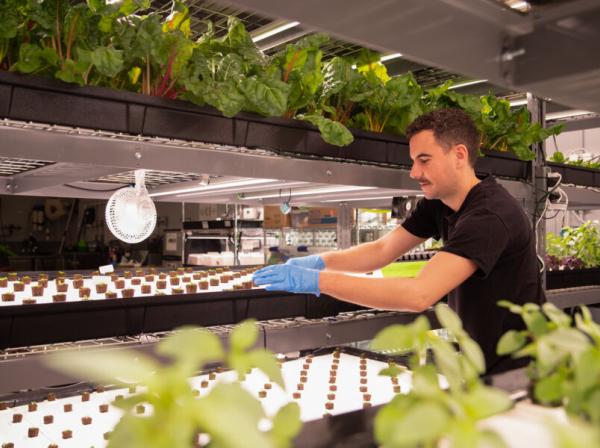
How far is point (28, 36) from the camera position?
58.9 inches

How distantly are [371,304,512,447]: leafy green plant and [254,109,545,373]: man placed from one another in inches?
45.2

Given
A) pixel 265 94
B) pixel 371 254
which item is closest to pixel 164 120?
pixel 265 94

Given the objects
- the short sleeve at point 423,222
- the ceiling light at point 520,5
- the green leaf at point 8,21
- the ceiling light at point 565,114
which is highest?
the ceiling light at point 520,5

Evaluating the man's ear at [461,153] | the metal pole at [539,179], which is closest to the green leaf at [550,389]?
the man's ear at [461,153]

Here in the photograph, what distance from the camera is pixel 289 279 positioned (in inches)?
70.7

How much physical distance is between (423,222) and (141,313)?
4.26ft

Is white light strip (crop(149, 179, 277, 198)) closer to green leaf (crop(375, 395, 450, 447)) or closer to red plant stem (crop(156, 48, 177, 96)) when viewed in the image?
red plant stem (crop(156, 48, 177, 96))

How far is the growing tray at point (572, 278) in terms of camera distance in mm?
3041

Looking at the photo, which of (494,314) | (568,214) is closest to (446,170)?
(494,314)

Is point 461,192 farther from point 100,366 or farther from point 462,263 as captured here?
point 100,366

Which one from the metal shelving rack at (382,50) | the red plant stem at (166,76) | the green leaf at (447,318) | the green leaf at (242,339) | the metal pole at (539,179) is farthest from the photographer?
the metal pole at (539,179)

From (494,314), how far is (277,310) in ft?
2.55

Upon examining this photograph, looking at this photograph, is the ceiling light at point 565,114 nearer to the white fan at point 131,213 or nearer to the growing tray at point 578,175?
the growing tray at point 578,175

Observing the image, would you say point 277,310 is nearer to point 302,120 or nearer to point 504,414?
point 302,120
